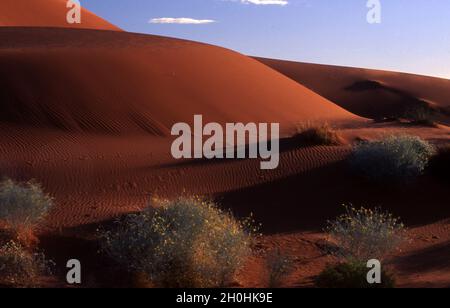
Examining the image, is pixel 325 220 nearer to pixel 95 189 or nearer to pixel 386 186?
pixel 386 186

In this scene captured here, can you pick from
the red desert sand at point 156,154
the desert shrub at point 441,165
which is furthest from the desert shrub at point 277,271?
the desert shrub at point 441,165

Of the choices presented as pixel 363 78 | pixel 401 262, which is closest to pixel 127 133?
pixel 401 262

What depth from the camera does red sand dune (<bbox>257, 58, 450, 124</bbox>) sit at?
2279 inches

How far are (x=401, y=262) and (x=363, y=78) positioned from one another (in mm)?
63862

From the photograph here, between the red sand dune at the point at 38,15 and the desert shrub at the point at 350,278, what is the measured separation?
4199 cm

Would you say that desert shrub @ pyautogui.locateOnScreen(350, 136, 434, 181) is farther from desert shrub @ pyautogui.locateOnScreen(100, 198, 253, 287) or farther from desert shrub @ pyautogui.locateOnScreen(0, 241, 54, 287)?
desert shrub @ pyautogui.locateOnScreen(0, 241, 54, 287)

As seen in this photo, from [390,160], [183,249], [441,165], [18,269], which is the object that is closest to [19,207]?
[18,269]

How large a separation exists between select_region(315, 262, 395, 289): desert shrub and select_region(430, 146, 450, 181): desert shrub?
8.01m

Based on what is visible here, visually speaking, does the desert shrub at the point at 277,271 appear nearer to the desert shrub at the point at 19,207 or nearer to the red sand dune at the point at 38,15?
the desert shrub at the point at 19,207

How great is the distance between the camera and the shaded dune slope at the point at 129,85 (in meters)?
18.8

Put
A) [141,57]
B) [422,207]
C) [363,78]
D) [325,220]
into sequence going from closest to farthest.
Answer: [325,220], [422,207], [141,57], [363,78]

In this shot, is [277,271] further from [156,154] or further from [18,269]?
[156,154]

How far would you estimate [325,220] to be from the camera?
480 inches

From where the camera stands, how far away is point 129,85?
70.7 ft
